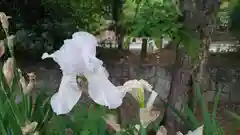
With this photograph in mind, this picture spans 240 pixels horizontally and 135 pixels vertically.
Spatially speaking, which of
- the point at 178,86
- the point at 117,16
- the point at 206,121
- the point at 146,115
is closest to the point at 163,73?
the point at 117,16

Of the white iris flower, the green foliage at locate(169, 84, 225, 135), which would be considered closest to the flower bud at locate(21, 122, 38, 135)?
the white iris flower

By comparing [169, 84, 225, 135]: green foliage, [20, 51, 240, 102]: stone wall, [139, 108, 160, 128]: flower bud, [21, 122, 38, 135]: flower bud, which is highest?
[139, 108, 160, 128]: flower bud

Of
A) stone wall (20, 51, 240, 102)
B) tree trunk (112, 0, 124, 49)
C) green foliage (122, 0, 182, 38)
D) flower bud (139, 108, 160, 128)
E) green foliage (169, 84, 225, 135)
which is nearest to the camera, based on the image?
flower bud (139, 108, 160, 128)

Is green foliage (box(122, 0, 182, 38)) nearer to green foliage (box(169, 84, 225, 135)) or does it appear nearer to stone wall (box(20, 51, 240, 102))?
green foliage (box(169, 84, 225, 135))

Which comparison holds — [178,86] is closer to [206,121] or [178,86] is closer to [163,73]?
[206,121]

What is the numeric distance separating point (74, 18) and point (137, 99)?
1741 millimetres

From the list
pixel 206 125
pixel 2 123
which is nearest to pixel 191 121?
pixel 206 125

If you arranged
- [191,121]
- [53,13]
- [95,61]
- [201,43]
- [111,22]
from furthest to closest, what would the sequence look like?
[53,13], [111,22], [201,43], [191,121], [95,61]

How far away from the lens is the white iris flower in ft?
1.69

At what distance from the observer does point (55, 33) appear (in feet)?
7.61

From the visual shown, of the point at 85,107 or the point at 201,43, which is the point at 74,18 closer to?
the point at 201,43

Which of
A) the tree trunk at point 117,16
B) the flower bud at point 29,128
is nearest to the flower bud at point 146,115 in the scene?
the flower bud at point 29,128

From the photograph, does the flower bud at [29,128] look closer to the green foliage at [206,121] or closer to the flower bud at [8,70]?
the flower bud at [8,70]

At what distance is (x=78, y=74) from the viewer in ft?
1.73
